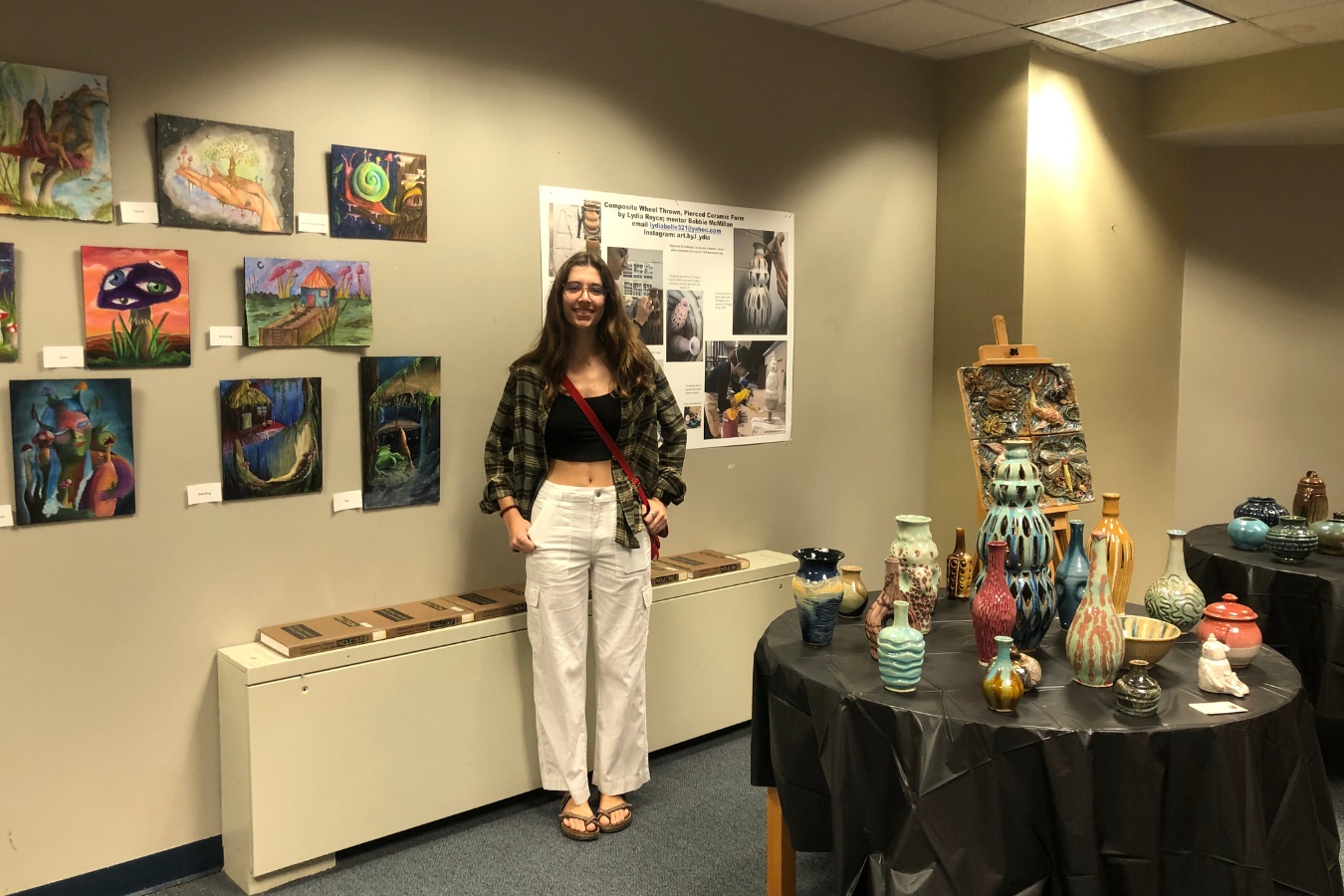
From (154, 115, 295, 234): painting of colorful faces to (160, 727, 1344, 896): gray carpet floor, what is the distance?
1.77 m

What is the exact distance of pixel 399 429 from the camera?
3.16 meters

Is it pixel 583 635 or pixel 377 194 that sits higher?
pixel 377 194

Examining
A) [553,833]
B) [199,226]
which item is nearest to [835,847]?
[553,833]

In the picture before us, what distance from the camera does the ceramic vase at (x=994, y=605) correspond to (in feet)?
7.30

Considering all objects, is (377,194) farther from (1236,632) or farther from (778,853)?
(1236,632)

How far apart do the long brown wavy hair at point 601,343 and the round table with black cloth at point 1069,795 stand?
131 centimetres

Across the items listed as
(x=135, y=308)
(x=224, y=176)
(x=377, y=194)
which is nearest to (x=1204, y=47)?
(x=377, y=194)

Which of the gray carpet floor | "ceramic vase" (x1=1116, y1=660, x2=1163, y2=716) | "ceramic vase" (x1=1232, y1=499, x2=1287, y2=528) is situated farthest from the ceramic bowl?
"ceramic vase" (x1=1232, y1=499, x2=1287, y2=528)

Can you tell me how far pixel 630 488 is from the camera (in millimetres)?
3105

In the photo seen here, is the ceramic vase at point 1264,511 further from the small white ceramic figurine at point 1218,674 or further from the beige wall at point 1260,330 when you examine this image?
the small white ceramic figurine at point 1218,674

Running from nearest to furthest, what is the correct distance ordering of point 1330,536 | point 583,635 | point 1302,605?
point 583,635 < point 1302,605 < point 1330,536

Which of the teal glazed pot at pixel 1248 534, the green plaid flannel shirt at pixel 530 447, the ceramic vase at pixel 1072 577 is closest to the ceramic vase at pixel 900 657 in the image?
the ceramic vase at pixel 1072 577

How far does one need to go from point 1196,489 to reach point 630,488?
11.6 feet

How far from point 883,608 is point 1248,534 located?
6.42ft
